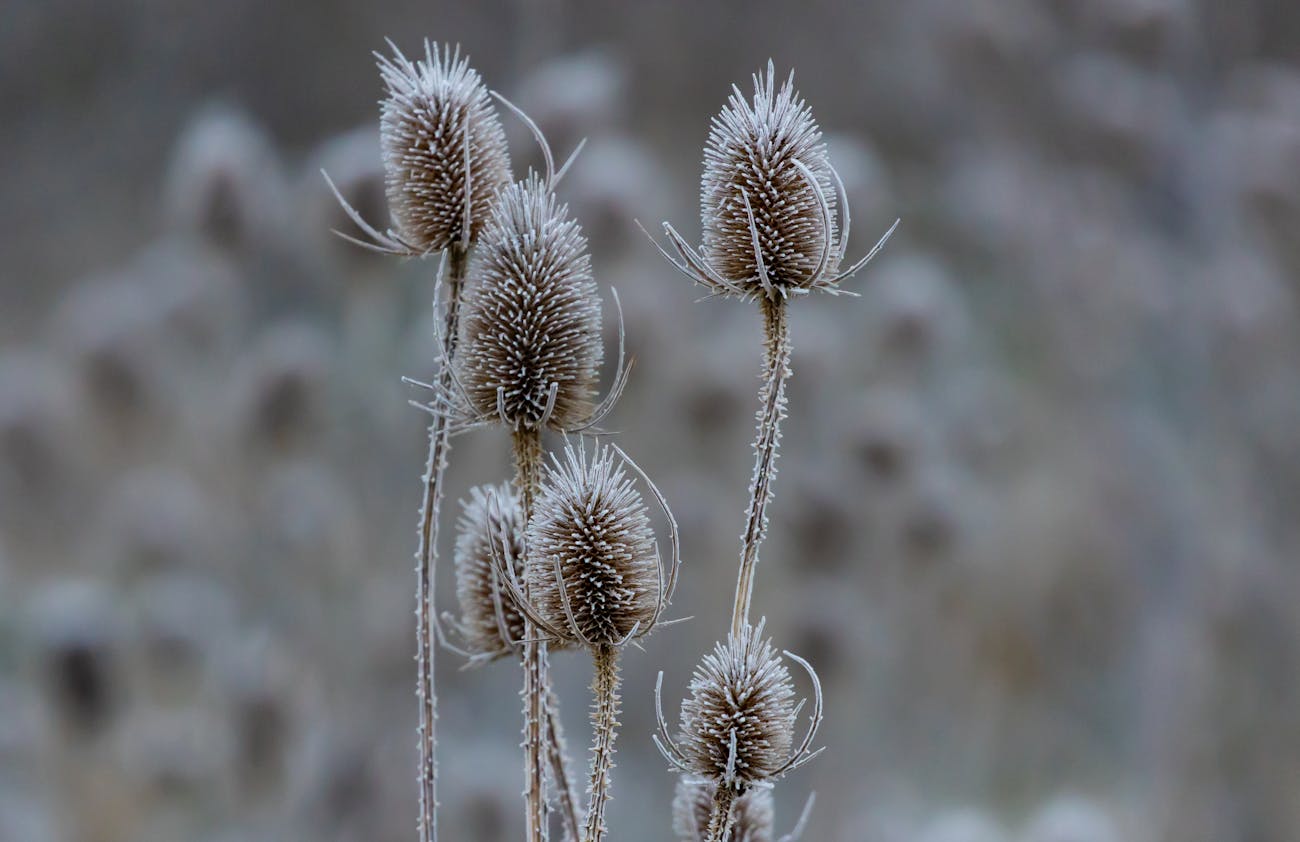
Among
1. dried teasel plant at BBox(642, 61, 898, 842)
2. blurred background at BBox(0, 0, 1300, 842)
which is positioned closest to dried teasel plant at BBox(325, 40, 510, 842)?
dried teasel plant at BBox(642, 61, 898, 842)

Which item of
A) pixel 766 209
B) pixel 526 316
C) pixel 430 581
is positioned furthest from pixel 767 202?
pixel 430 581

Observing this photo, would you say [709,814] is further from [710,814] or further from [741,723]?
[741,723]

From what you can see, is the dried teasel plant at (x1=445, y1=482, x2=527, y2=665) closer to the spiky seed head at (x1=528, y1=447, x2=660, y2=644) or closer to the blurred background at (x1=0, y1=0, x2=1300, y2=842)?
the spiky seed head at (x1=528, y1=447, x2=660, y2=644)

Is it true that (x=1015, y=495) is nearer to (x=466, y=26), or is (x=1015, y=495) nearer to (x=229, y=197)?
(x=466, y=26)

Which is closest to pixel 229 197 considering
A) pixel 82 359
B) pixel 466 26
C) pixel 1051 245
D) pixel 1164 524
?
pixel 82 359

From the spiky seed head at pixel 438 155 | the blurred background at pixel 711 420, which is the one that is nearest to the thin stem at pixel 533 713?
the spiky seed head at pixel 438 155

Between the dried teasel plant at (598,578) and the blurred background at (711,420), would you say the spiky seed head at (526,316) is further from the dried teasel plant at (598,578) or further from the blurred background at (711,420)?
the blurred background at (711,420)
